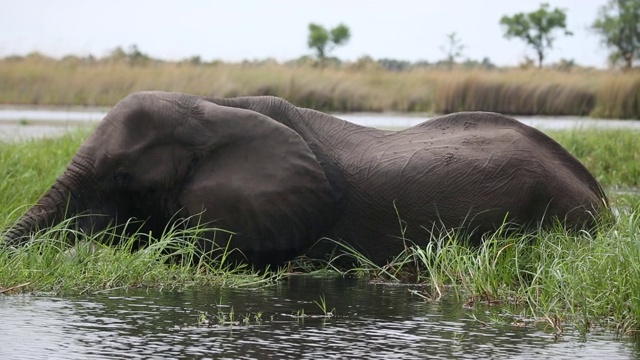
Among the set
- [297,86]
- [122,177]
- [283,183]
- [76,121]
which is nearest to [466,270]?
[283,183]

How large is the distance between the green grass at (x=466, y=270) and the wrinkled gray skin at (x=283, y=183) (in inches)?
5.6

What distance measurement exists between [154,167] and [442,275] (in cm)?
176

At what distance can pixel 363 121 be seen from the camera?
80.5 ft

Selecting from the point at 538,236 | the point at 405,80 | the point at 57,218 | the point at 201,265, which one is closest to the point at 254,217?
the point at 201,265

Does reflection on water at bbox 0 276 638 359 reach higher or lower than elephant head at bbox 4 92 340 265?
lower

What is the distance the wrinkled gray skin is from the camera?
7652 millimetres

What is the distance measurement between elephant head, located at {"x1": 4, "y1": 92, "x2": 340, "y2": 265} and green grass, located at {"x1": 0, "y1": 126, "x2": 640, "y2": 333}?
6.4 inches

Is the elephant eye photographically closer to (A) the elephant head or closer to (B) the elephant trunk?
(A) the elephant head

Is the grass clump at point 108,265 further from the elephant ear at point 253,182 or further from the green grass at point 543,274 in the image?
the green grass at point 543,274

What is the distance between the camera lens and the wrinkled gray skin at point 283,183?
7652 millimetres

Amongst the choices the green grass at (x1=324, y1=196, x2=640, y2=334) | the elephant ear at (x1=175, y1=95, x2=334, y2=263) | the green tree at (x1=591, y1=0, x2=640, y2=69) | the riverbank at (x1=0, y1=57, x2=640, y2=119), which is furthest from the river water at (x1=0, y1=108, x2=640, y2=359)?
the green tree at (x1=591, y1=0, x2=640, y2=69)

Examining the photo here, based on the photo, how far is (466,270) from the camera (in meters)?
7.26

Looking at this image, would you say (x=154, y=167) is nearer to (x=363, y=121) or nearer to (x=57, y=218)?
(x=57, y=218)

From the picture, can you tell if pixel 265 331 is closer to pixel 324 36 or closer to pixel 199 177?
pixel 199 177
